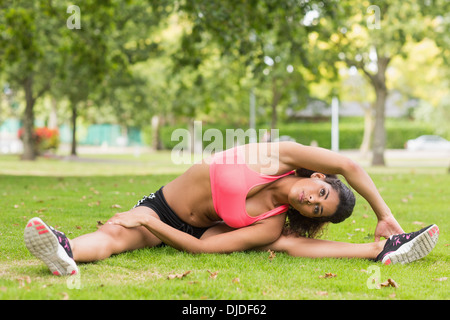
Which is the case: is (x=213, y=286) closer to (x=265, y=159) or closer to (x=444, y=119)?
(x=265, y=159)

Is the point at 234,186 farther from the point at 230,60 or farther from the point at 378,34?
the point at 230,60

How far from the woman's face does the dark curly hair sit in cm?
7

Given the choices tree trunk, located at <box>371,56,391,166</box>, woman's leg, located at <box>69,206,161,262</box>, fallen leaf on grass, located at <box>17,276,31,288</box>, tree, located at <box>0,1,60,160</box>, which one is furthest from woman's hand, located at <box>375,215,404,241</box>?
tree trunk, located at <box>371,56,391,166</box>

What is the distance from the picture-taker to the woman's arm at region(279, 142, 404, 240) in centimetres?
473

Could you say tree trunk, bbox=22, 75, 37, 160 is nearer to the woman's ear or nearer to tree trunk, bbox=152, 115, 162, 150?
tree trunk, bbox=152, 115, 162, 150

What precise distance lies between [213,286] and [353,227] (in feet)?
12.0

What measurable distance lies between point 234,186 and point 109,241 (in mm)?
1163

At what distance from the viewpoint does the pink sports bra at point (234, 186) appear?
478 centimetres

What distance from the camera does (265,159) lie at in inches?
195

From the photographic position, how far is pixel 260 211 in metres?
4.87

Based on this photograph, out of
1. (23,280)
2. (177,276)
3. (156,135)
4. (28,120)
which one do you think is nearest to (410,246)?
(177,276)

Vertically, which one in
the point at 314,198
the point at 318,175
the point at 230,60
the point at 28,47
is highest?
the point at 230,60

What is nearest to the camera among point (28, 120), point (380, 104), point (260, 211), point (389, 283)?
point (389, 283)
